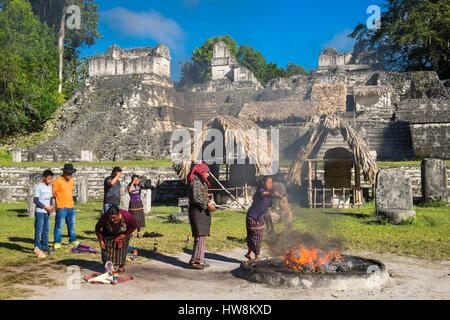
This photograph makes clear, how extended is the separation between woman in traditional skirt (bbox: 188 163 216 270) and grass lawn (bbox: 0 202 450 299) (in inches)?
42.7

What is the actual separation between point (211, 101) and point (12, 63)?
14671mm

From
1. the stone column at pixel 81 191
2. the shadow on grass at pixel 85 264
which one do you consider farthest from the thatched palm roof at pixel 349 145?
the shadow on grass at pixel 85 264

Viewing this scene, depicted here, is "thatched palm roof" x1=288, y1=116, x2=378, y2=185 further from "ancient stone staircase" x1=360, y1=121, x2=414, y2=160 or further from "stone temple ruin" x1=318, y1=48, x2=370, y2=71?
"stone temple ruin" x1=318, y1=48, x2=370, y2=71

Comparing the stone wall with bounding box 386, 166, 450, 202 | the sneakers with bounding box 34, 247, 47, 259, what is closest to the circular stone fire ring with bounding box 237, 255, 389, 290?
the sneakers with bounding box 34, 247, 47, 259

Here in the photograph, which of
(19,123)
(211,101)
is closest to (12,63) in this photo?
(19,123)

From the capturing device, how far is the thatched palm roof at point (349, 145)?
13797 mm

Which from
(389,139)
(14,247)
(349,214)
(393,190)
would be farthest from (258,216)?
(389,139)

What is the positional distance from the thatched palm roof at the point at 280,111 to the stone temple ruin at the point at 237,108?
0.19 ft

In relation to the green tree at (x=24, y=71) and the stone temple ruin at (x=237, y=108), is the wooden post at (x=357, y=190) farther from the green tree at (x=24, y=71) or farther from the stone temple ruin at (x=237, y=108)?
the green tree at (x=24, y=71)

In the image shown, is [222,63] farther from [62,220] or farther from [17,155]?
[62,220]

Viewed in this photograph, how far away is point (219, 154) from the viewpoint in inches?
599

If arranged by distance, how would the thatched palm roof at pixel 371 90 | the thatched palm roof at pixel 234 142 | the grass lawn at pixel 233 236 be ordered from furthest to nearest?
the thatched palm roof at pixel 371 90 < the thatched palm roof at pixel 234 142 < the grass lawn at pixel 233 236

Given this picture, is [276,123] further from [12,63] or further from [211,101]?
[12,63]

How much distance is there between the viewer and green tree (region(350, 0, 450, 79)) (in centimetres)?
3206
